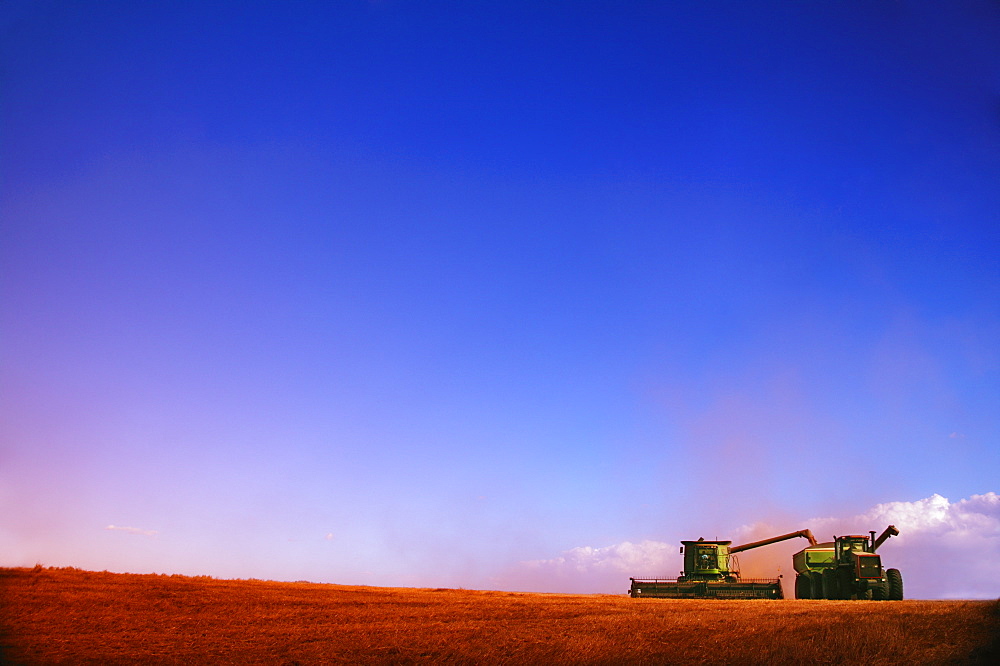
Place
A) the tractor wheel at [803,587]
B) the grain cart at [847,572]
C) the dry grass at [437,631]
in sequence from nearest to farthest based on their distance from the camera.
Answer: the dry grass at [437,631]
the grain cart at [847,572]
the tractor wheel at [803,587]

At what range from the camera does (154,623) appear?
24516mm

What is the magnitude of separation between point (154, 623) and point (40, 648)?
4372 millimetres

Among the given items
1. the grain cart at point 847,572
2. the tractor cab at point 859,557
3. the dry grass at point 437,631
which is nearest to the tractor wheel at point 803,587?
the grain cart at point 847,572

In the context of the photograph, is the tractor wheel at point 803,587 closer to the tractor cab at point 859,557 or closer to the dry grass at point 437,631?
the tractor cab at point 859,557

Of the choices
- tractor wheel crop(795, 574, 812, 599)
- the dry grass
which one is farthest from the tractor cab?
the dry grass

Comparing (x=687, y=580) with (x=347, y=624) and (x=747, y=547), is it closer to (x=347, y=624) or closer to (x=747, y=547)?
(x=747, y=547)

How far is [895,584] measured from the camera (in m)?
41.4

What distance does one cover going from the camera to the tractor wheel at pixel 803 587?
45688mm

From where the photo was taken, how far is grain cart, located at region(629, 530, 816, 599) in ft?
156

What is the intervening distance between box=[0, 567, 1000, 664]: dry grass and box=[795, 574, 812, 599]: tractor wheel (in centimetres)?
1933

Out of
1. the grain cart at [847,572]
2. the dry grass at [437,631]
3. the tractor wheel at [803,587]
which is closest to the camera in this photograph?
the dry grass at [437,631]

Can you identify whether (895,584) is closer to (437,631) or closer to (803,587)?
(803,587)

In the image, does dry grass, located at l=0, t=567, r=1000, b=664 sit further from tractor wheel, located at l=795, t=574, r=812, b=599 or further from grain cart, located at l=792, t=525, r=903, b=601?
tractor wheel, located at l=795, t=574, r=812, b=599

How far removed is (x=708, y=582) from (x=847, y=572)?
33.2ft
